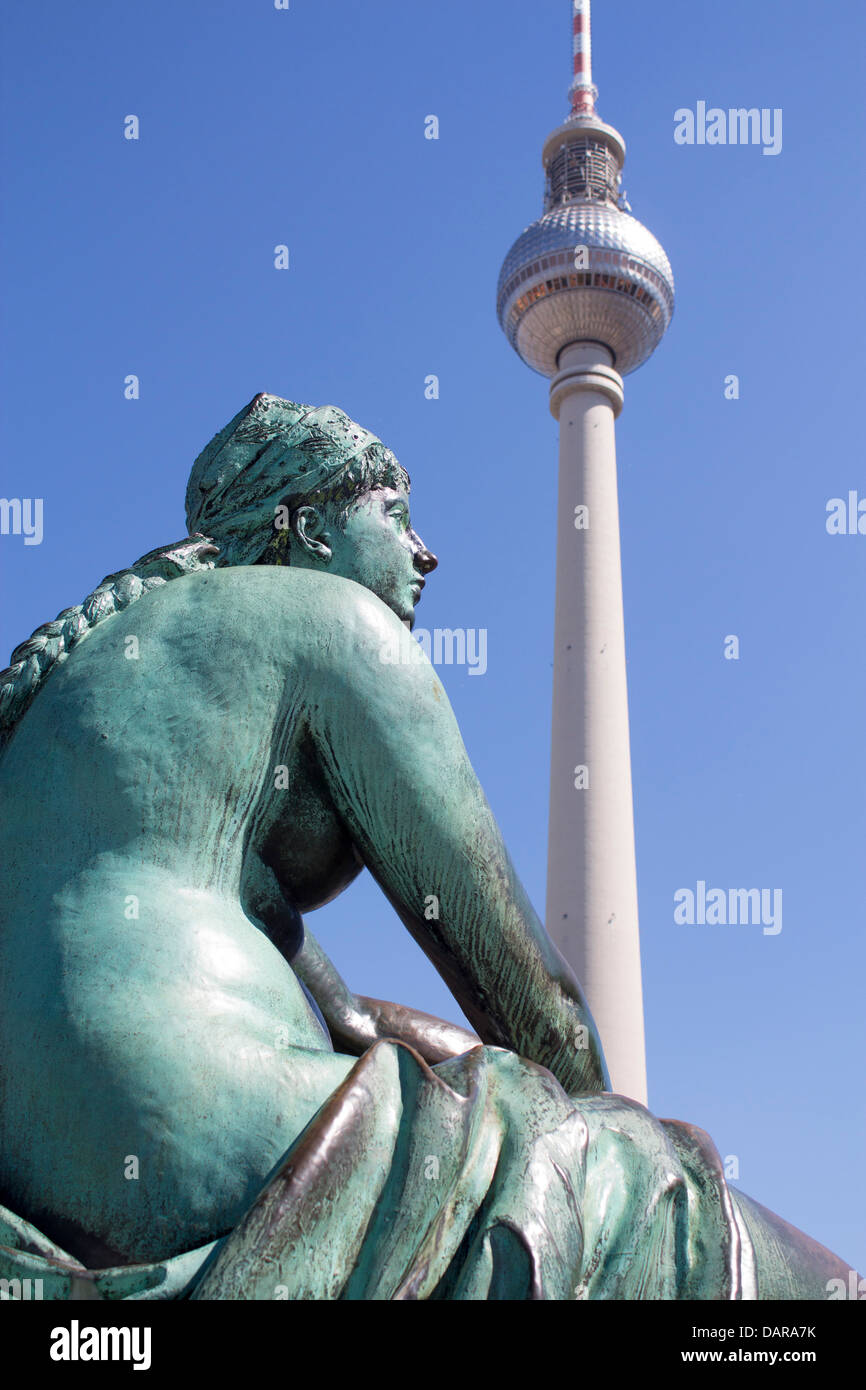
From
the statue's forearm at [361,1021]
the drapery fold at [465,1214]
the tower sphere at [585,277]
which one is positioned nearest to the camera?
the drapery fold at [465,1214]

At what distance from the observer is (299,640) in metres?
2.65

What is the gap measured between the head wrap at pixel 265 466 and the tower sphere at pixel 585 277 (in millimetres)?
44191

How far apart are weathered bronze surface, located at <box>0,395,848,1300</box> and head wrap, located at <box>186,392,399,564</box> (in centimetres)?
23

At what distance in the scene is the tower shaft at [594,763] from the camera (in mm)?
37250

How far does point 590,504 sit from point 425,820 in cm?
4021

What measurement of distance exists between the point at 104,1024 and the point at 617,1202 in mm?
831

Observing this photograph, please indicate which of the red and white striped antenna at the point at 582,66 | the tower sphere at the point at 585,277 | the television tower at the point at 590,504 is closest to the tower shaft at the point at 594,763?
the television tower at the point at 590,504

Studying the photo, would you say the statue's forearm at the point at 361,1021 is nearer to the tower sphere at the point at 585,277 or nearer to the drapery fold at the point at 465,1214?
the drapery fold at the point at 465,1214

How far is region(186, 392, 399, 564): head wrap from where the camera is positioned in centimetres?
323

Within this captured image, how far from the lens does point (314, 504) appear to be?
323 cm

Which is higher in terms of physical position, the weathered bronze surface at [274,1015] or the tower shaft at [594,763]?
the tower shaft at [594,763]

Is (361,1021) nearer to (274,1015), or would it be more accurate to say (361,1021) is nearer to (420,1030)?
(420,1030)
